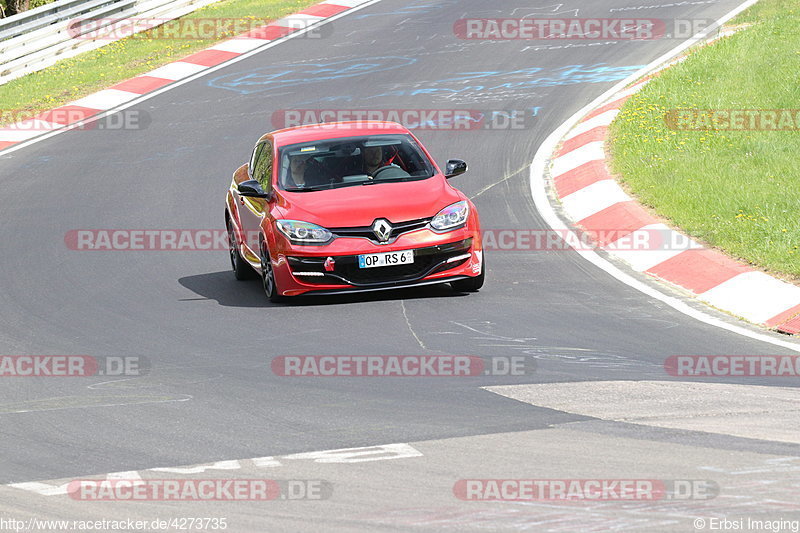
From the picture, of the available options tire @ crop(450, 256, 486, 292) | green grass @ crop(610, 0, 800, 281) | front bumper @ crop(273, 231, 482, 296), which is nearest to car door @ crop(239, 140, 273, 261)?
front bumper @ crop(273, 231, 482, 296)

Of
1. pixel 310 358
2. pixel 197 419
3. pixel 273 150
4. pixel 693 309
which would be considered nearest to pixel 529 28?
pixel 273 150

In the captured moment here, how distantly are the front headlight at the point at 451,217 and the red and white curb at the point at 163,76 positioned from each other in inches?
436

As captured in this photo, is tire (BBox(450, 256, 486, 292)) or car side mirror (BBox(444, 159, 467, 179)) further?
car side mirror (BBox(444, 159, 467, 179))

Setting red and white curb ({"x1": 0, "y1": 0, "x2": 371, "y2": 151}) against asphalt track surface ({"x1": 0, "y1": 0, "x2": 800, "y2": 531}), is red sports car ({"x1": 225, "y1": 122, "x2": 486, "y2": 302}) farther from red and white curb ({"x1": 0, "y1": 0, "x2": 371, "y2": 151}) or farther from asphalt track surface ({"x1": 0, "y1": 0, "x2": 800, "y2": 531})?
red and white curb ({"x1": 0, "y1": 0, "x2": 371, "y2": 151})

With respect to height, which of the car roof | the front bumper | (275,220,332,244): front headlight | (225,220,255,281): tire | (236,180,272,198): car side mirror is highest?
the car roof

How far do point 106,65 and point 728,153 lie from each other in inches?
545

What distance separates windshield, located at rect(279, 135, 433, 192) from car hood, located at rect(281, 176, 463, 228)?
0.68 feet

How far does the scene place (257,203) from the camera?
1205cm

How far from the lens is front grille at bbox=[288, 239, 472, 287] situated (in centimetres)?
1083

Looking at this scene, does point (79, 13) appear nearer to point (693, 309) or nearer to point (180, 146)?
point (180, 146)

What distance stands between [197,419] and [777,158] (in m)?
9.19

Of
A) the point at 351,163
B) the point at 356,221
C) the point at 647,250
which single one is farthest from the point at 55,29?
the point at 647,250

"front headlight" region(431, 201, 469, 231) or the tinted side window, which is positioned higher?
the tinted side window

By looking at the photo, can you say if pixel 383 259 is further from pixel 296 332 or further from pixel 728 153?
pixel 728 153
